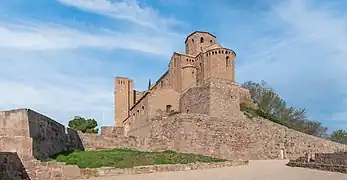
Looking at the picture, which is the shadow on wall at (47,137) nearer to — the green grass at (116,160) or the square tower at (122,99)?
the green grass at (116,160)

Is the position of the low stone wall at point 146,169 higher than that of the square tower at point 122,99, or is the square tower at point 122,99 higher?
the square tower at point 122,99

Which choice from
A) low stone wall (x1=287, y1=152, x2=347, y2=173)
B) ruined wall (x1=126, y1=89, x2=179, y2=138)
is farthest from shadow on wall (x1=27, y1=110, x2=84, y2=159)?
ruined wall (x1=126, y1=89, x2=179, y2=138)

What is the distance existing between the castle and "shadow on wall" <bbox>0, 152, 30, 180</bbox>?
23714 mm

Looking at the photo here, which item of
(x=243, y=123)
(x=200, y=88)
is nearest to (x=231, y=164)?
(x=243, y=123)

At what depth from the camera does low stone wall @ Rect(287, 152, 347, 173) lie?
1505 cm

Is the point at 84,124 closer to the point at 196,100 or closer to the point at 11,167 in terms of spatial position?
the point at 196,100

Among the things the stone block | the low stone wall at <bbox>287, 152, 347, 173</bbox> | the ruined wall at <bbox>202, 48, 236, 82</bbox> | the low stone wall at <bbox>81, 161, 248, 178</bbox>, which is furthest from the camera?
the ruined wall at <bbox>202, 48, 236, 82</bbox>

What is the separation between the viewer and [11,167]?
37.9 ft

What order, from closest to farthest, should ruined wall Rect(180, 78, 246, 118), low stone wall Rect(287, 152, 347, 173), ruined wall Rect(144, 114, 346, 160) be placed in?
low stone wall Rect(287, 152, 347, 173), ruined wall Rect(144, 114, 346, 160), ruined wall Rect(180, 78, 246, 118)

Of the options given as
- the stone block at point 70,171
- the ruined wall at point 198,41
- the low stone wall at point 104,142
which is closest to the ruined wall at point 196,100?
the ruined wall at point 198,41

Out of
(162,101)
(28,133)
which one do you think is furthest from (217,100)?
(28,133)

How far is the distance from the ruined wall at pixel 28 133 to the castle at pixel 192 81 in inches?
790

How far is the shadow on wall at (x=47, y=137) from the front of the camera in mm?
13625

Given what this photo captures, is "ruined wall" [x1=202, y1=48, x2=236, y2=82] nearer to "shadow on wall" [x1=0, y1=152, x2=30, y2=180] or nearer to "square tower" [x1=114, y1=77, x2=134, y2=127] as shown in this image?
"square tower" [x1=114, y1=77, x2=134, y2=127]
